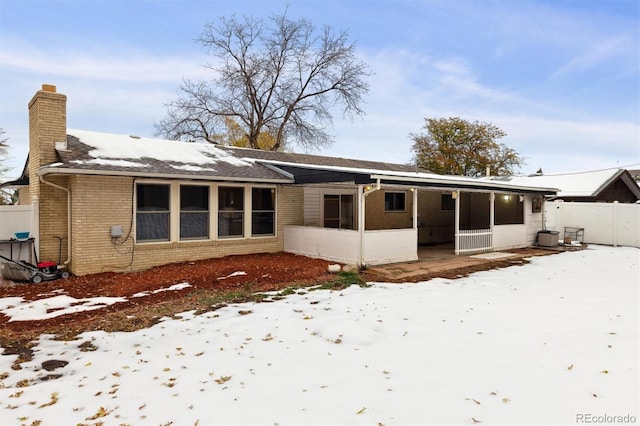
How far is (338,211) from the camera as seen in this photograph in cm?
1523

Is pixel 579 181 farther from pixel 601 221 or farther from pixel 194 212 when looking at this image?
pixel 194 212

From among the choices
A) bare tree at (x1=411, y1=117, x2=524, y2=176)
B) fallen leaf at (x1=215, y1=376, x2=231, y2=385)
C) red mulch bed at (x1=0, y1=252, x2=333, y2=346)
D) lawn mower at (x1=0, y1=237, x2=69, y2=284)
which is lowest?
fallen leaf at (x1=215, y1=376, x2=231, y2=385)

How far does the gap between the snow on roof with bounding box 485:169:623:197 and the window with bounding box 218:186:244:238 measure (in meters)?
16.4

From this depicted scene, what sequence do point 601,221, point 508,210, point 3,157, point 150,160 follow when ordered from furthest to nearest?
1. point 3,157
2. point 508,210
3. point 601,221
4. point 150,160

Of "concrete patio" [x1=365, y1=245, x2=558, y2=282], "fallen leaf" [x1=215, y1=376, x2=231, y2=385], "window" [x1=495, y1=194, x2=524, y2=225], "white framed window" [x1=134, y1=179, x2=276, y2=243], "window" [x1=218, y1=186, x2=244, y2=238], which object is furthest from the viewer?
"window" [x1=495, y1=194, x2=524, y2=225]

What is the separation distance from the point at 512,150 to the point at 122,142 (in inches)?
1514

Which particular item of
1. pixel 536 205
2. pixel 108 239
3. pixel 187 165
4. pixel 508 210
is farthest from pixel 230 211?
pixel 508 210

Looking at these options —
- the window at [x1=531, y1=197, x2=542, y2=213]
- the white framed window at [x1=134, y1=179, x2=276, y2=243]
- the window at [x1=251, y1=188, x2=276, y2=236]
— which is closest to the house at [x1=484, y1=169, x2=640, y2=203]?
the window at [x1=531, y1=197, x2=542, y2=213]

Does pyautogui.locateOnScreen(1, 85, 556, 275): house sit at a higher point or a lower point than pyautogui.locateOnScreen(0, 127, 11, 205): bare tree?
lower

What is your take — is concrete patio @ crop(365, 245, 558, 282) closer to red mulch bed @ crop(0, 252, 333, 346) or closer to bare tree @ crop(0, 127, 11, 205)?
red mulch bed @ crop(0, 252, 333, 346)

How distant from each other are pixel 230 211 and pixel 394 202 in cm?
739

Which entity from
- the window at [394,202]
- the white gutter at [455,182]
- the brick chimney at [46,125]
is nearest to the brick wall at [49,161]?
the brick chimney at [46,125]

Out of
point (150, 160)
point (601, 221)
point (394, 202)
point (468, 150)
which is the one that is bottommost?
point (601, 221)

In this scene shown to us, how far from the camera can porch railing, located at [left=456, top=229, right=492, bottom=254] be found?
14.0 metres
